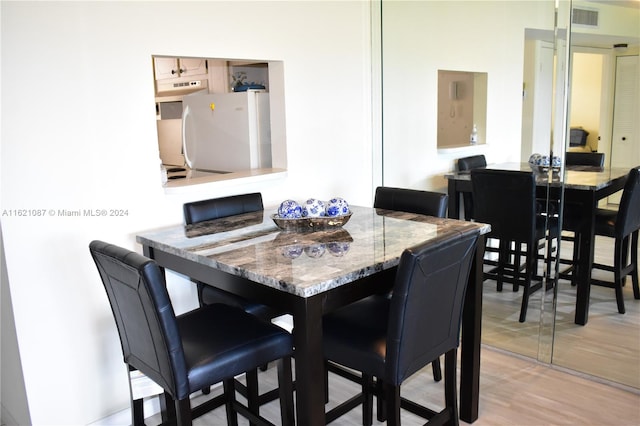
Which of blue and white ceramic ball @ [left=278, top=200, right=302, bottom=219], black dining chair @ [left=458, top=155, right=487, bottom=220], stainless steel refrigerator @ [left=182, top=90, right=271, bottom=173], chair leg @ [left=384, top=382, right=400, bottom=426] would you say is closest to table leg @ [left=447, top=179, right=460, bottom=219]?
black dining chair @ [left=458, top=155, right=487, bottom=220]

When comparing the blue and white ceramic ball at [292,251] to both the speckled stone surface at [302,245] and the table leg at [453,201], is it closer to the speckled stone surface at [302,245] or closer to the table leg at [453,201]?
the speckled stone surface at [302,245]

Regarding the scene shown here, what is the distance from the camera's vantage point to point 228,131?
A: 3.22m

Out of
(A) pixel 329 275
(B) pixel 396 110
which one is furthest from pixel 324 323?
(B) pixel 396 110

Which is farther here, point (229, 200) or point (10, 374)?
point (229, 200)

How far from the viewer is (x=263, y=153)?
317 cm

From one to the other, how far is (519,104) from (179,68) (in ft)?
8.93

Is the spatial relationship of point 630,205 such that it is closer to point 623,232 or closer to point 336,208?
point 623,232

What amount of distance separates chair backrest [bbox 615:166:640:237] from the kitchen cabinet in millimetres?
2926

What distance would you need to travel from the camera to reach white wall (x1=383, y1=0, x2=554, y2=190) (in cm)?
301

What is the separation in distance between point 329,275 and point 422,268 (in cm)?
30

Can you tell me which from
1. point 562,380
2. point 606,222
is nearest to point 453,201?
point 606,222

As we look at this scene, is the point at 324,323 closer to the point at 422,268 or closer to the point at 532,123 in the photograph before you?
the point at 422,268

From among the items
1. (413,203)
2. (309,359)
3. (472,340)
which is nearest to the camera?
(309,359)

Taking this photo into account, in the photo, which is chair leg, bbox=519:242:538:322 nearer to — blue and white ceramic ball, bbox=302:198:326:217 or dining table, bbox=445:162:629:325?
dining table, bbox=445:162:629:325
